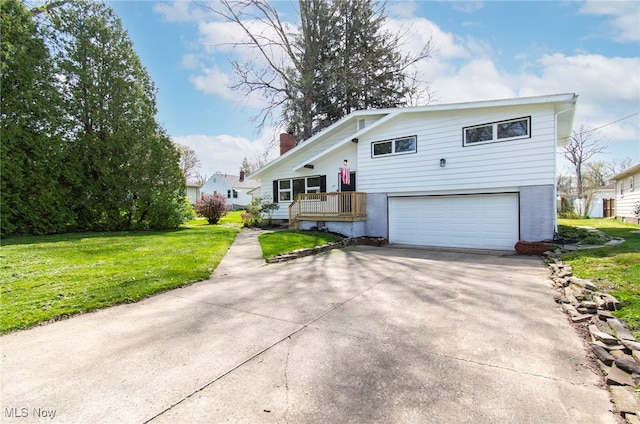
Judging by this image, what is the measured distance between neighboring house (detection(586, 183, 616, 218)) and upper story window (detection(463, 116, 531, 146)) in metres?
21.5

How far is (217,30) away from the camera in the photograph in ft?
56.3

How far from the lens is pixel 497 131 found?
962 cm

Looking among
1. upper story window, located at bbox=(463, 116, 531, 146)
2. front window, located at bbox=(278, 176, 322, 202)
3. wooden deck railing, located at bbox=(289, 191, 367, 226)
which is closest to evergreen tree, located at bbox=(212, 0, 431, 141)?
front window, located at bbox=(278, 176, 322, 202)

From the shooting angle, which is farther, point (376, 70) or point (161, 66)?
point (376, 70)

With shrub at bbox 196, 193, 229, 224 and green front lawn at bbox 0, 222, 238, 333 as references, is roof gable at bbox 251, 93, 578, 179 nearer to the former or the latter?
shrub at bbox 196, 193, 229, 224

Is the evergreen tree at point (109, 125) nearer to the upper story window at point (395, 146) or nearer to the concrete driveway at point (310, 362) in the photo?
the upper story window at point (395, 146)

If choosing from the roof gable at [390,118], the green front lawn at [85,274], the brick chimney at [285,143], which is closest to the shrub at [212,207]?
the roof gable at [390,118]

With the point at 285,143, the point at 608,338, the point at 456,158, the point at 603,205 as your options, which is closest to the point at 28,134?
the point at 285,143

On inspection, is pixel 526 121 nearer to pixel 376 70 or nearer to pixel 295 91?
pixel 376 70

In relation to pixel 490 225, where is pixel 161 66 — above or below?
above

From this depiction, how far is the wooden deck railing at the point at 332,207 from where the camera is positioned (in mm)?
11883

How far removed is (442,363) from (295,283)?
3.33 metres

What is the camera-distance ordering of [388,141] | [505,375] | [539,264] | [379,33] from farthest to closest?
[379,33]
[388,141]
[539,264]
[505,375]

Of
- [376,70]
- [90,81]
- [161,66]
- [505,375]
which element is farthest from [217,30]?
[505,375]
